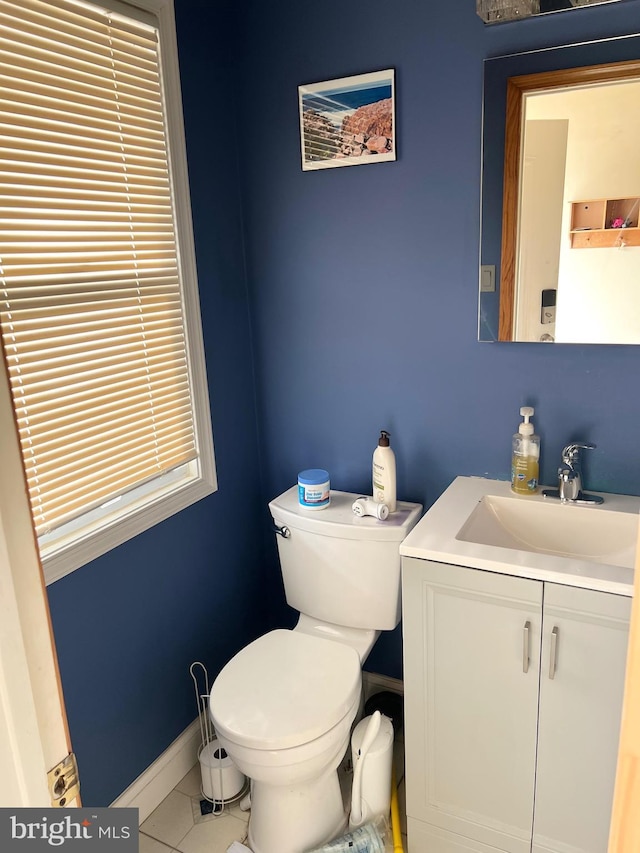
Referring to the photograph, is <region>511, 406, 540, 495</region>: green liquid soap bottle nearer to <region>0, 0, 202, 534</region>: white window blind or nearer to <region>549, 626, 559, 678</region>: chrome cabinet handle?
<region>549, 626, 559, 678</region>: chrome cabinet handle

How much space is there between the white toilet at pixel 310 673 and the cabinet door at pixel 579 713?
50 centimetres

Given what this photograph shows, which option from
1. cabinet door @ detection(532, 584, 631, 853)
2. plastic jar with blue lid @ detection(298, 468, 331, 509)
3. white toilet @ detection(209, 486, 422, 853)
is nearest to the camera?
cabinet door @ detection(532, 584, 631, 853)

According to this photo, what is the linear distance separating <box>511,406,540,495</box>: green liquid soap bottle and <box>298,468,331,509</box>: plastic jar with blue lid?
1.84 feet

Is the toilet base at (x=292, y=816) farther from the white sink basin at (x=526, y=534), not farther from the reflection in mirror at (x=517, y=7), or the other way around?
the reflection in mirror at (x=517, y=7)

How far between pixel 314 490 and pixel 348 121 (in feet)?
3.54

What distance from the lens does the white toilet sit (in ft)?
5.38

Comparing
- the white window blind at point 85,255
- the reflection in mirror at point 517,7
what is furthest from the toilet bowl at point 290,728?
the reflection in mirror at point 517,7

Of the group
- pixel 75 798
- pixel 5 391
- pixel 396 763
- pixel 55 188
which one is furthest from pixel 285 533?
pixel 5 391

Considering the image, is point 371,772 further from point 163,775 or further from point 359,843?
point 163,775

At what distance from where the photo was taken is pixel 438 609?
→ 5.27 ft

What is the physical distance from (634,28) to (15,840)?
194cm

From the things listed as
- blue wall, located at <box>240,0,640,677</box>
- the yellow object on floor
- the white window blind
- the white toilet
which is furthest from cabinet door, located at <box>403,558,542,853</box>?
the white window blind

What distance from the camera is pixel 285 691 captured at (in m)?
1.74

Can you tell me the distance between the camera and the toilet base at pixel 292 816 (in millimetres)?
1763
